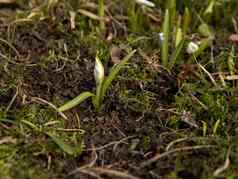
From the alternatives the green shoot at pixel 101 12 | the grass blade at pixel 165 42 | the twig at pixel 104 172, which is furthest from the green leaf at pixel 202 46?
the twig at pixel 104 172

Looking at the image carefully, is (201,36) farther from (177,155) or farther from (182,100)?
(177,155)

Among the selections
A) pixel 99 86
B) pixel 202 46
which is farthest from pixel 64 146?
pixel 202 46

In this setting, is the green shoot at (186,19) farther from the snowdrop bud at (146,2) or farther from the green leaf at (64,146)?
the green leaf at (64,146)

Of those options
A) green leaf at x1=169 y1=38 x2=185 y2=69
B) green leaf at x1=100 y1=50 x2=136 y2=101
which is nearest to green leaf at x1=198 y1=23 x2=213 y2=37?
green leaf at x1=169 y1=38 x2=185 y2=69

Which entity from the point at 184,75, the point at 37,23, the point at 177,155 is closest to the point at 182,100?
the point at 184,75

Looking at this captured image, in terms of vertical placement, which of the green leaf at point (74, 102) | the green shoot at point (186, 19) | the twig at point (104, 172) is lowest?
the twig at point (104, 172)

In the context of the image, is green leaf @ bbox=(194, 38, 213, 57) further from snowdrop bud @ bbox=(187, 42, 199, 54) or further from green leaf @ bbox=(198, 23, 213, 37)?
green leaf @ bbox=(198, 23, 213, 37)

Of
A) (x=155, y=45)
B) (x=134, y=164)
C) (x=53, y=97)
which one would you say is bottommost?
(x=134, y=164)

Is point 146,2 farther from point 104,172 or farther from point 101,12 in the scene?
point 104,172
